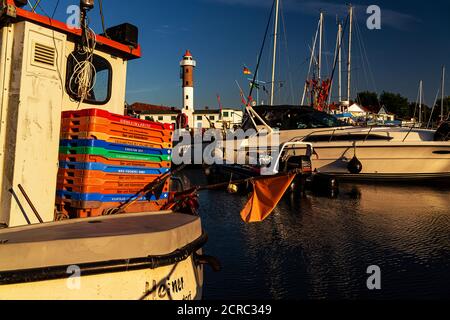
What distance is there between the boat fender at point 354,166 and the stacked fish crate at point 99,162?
12.8m

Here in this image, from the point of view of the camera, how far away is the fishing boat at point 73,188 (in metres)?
2.70

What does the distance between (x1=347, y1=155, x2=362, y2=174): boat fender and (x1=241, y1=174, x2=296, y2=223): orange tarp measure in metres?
12.4

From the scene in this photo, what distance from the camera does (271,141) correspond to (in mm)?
17469

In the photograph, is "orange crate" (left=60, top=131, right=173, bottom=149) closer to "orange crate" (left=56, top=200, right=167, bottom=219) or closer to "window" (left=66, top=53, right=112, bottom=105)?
"orange crate" (left=56, top=200, right=167, bottom=219)

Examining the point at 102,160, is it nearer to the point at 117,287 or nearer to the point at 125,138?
the point at 125,138

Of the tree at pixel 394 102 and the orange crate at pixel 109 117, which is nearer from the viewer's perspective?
the orange crate at pixel 109 117

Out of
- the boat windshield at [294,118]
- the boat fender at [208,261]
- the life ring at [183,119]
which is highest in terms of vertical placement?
the life ring at [183,119]

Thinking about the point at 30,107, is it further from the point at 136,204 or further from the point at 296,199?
the point at 296,199

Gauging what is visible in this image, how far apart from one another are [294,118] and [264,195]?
14619 millimetres

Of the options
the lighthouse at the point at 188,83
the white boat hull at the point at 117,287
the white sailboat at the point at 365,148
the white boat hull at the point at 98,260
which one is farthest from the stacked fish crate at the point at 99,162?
the lighthouse at the point at 188,83

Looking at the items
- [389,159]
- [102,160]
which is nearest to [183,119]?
[389,159]

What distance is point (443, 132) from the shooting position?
15.2m

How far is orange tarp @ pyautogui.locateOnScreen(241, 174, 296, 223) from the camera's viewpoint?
431 centimetres

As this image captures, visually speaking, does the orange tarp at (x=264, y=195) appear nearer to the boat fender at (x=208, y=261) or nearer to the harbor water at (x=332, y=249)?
the boat fender at (x=208, y=261)
